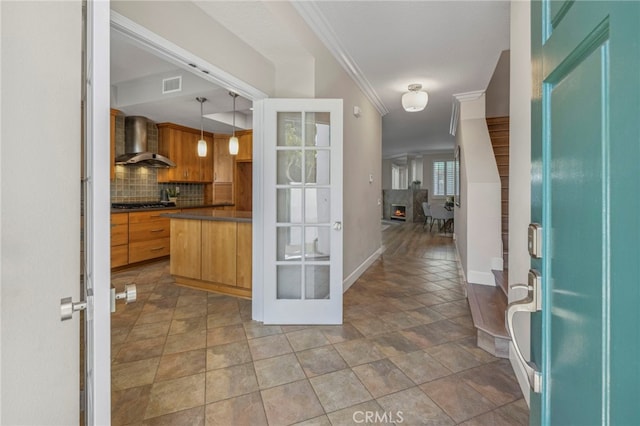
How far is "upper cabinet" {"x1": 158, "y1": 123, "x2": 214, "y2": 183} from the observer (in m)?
5.72

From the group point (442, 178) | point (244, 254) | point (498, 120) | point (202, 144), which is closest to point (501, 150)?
point (498, 120)

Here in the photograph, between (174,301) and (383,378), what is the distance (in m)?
2.44

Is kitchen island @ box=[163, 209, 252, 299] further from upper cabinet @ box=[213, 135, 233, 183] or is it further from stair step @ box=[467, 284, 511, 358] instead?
upper cabinet @ box=[213, 135, 233, 183]

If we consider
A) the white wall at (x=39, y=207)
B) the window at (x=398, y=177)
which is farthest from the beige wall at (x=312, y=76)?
the window at (x=398, y=177)

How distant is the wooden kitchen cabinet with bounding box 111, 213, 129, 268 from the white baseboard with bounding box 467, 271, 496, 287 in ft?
15.5

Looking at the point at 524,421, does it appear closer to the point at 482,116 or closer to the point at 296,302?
the point at 296,302

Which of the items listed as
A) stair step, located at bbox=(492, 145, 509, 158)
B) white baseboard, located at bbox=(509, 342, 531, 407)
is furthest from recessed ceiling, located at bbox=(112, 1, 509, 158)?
white baseboard, located at bbox=(509, 342, 531, 407)

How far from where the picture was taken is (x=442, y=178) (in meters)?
11.5

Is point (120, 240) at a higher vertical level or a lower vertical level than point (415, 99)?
lower

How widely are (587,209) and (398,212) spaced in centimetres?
1255

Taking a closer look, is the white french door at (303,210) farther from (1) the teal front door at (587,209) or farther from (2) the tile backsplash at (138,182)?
(2) the tile backsplash at (138,182)

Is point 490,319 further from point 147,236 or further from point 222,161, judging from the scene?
point 222,161

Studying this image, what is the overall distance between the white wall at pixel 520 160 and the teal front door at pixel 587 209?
1123mm

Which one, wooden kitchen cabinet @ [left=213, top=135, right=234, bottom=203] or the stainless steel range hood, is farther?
wooden kitchen cabinet @ [left=213, top=135, right=234, bottom=203]
